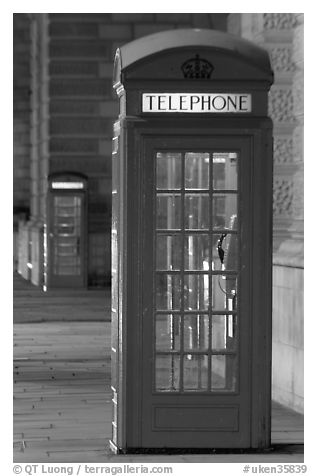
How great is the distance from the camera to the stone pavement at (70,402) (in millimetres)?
8164

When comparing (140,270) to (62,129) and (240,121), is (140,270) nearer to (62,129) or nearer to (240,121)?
(240,121)

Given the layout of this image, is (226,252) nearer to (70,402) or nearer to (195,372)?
(195,372)

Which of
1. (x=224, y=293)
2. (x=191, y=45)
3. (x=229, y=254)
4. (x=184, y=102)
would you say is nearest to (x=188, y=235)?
(x=229, y=254)

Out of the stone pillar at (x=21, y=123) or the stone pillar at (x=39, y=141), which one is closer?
the stone pillar at (x=39, y=141)

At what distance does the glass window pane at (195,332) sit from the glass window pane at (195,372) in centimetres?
6

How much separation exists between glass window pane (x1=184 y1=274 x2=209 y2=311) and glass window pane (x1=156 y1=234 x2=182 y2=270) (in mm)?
122

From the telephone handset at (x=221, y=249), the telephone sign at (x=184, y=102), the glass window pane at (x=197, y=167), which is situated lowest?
the telephone handset at (x=221, y=249)

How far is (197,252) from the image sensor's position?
8.38 m

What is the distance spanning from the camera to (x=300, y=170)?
439 inches

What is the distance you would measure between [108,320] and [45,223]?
7416 mm

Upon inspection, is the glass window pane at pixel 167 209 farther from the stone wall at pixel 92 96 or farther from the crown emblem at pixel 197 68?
the stone wall at pixel 92 96

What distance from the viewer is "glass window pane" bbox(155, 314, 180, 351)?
8.09 meters

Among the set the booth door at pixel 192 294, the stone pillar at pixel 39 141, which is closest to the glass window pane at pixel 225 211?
the booth door at pixel 192 294

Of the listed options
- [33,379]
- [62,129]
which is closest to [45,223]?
[62,129]
